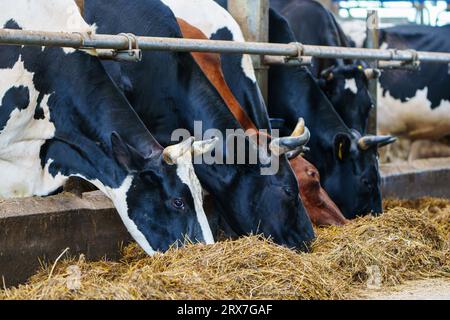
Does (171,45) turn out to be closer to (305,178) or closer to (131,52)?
(131,52)

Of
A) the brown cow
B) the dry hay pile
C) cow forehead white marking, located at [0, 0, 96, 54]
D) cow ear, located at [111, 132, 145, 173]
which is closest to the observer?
the dry hay pile

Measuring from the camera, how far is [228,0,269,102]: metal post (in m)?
8.24

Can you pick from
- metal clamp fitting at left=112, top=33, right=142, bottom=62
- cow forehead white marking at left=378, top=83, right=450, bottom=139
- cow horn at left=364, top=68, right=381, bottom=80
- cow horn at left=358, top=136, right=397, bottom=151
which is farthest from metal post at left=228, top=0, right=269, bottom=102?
cow forehead white marking at left=378, top=83, right=450, bottom=139

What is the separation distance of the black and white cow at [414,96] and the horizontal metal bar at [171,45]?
353 centimetres

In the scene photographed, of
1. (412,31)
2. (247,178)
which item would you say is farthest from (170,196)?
(412,31)

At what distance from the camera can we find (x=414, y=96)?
12.0 m

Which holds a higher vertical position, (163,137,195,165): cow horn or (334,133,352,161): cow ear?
(163,137,195,165): cow horn

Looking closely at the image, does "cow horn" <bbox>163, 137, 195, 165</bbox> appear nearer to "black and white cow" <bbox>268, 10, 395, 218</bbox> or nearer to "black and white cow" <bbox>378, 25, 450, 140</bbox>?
"black and white cow" <bbox>268, 10, 395, 218</bbox>

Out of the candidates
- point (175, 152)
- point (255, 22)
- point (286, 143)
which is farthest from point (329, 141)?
point (175, 152)

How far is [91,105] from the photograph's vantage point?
251 inches

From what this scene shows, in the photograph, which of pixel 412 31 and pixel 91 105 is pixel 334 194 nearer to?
pixel 91 105

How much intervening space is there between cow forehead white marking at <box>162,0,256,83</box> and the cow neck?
21cm

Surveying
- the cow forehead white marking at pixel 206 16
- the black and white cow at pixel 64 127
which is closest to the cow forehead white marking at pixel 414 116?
the cow forehead white marking at pixel 206 16

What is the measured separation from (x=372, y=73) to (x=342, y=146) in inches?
37.4
